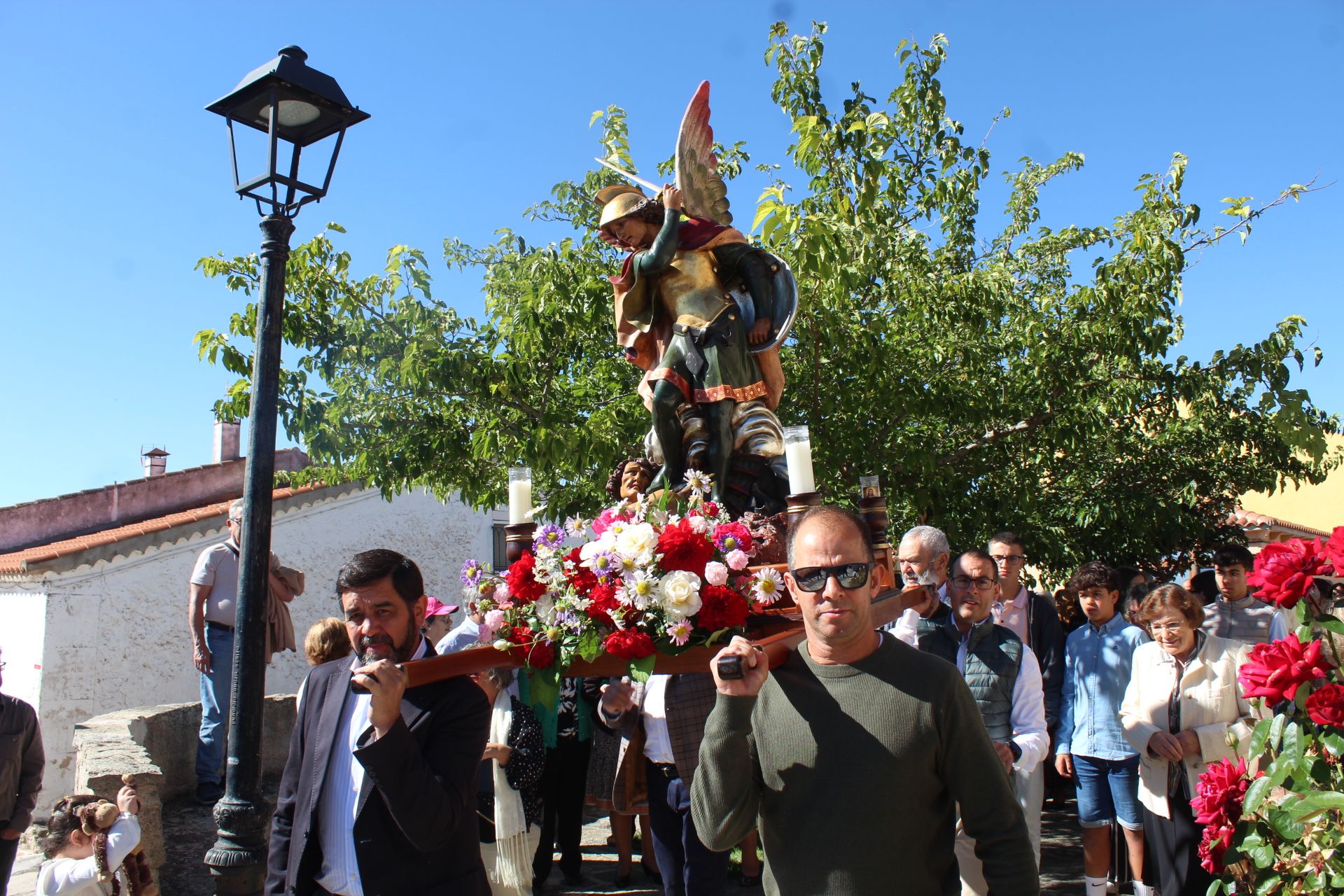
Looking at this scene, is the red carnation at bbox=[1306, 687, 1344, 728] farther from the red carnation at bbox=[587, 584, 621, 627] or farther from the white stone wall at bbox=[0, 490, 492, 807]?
the white stone wall at bbox=[0, 490, 492, 807]

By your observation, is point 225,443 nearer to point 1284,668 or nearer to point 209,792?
point 209,792

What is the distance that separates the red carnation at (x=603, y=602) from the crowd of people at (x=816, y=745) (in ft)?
1.29

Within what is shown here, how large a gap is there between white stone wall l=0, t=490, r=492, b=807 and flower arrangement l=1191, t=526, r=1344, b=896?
35.4 ft

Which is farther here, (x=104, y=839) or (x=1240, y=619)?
(x=1240, y=619)

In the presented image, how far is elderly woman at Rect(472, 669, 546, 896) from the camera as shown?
17.5 feet

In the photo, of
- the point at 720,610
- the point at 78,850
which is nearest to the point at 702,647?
the point at 720,610

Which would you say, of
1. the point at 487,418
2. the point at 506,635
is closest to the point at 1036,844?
the point at 506,635

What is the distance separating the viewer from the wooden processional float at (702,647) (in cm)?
293

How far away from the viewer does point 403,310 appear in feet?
30.0

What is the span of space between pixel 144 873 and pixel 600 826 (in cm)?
401

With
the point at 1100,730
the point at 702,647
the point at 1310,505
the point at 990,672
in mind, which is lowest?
the point at 1100,730

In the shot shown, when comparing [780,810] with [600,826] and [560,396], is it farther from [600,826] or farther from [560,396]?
[560,396]

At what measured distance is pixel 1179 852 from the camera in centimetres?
509

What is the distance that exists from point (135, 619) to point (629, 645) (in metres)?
13.8
